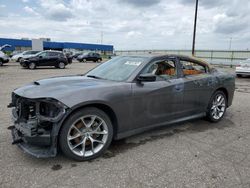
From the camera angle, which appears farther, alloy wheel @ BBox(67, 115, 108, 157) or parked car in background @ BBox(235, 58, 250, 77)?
parked car in background @ BBox(235, 58, 250, 77)

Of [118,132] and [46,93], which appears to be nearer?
[46,93]

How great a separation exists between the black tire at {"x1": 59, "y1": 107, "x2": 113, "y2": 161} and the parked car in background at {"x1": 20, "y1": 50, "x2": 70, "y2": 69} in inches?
694

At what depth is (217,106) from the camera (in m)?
5.21

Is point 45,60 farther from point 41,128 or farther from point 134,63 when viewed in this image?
point 41,128

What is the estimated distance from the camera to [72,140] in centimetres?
323

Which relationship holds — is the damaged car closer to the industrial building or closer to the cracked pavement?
the cracked pavement

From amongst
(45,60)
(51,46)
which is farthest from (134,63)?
(51,46)

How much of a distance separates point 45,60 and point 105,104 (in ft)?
59.5

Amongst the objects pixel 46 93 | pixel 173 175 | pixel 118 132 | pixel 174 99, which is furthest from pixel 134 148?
pixel 46 93

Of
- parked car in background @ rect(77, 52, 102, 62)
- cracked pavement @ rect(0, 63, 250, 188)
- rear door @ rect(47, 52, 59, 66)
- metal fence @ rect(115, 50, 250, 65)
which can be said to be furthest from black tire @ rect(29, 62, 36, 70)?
parked car in background @ rect(77, 52, 102, 62)

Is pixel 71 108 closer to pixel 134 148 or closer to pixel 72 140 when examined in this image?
pixel 72 140

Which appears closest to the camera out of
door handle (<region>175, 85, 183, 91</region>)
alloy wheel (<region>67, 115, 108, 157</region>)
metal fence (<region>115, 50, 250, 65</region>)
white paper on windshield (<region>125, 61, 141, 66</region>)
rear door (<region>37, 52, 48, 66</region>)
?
alloy wheel (<region>67, 115, 108, 157</region>)

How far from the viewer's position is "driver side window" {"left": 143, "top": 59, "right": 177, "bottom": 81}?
13.1ft

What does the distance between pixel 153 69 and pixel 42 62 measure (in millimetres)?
17566
